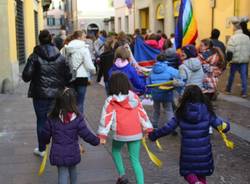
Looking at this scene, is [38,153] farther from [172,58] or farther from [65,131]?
[172,58]

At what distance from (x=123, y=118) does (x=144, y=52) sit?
527cm

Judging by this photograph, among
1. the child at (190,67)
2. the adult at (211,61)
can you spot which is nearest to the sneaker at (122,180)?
the child at (190,67)

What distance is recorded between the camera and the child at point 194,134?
4.44 meters

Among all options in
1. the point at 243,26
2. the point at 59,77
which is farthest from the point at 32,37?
the point at 59,77

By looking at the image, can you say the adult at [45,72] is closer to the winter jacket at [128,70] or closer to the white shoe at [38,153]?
the white shoe at [38,153]

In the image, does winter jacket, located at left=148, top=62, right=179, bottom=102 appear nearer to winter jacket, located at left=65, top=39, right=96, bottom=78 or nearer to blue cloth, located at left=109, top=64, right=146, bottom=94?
blue cloth, located at left=109, top=64, right=146, bottom=94

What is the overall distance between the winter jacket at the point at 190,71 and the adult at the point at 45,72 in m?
1.81

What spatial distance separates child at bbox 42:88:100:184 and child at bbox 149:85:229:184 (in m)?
0.86

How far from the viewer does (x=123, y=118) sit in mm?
4895

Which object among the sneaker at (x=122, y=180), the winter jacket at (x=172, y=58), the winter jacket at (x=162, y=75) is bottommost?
the sneaker at (x=122, y=180)

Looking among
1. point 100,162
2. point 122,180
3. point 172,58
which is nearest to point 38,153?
point 100,162

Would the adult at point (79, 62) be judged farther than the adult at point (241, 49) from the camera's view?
No

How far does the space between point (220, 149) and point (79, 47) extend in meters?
2.81

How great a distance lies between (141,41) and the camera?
10.0 m
